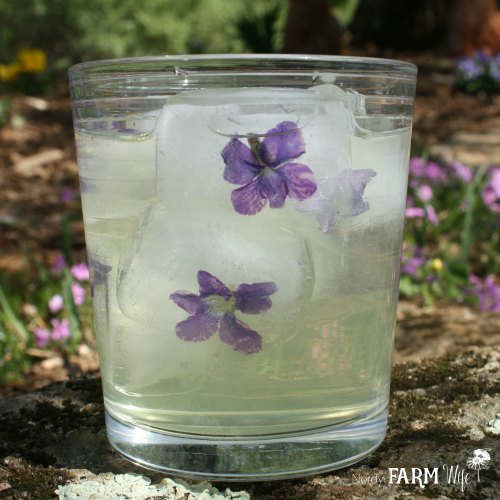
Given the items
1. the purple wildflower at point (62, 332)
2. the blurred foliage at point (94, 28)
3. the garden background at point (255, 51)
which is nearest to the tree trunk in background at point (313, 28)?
the garden background at point (255, 51)

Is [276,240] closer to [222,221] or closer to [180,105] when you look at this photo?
[222,221]

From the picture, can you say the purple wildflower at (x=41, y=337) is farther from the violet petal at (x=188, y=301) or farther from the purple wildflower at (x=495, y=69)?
the purple wildflower at (x=495, y=69)

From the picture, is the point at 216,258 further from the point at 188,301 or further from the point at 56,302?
the point at 56,302

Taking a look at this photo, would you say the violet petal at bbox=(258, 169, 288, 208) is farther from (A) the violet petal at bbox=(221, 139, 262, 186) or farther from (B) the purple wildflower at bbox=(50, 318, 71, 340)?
(B) the purple wildflower at bbox=(50, 318, 71, 340)

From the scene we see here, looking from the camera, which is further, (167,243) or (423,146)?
(423,146)

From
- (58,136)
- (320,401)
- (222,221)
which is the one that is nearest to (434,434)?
(320,401)

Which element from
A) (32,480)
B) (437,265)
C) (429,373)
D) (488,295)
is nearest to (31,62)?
(437,265)

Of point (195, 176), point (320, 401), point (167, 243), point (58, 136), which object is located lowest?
point (58, 136)

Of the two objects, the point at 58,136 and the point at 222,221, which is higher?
the point at 222,221

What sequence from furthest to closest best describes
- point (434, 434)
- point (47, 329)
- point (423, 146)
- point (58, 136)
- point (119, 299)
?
point (58, 136), point (423, 146), point (47, 329), point (434, 434), point (119, 299)
